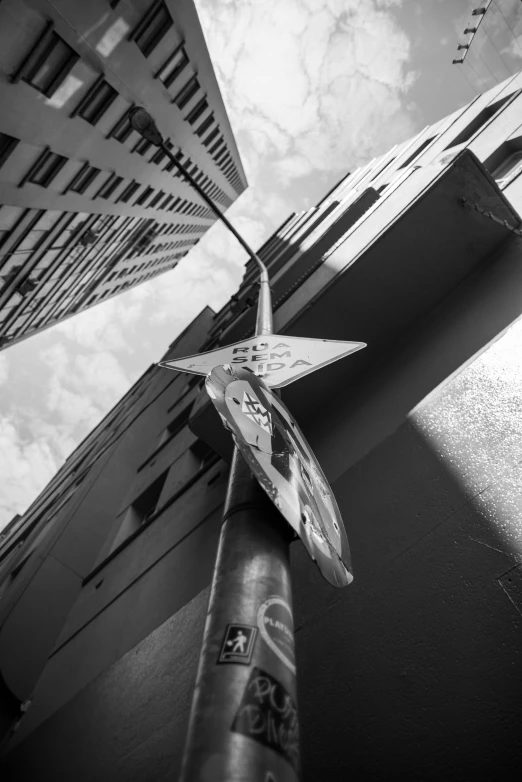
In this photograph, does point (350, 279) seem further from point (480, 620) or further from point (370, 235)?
point (480, 620)

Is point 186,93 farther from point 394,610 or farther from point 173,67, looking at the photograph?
point 394,610

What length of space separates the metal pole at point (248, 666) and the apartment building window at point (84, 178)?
22.1 meters

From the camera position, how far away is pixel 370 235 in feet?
21.4

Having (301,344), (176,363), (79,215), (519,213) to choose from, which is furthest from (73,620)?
(79,215)

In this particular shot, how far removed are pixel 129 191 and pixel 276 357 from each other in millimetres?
26492

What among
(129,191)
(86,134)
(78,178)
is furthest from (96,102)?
(129,191)

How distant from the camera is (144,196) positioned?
95.7 feet

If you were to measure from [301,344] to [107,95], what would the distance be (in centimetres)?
1970

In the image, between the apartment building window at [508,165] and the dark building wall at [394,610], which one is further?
the apartment building window at [508,165]

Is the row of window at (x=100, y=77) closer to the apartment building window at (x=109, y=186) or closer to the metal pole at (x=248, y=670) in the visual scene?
the apartment building window at (x=109, y=186)

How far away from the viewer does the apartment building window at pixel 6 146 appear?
15031 millimetres

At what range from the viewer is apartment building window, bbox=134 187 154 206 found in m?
28.6

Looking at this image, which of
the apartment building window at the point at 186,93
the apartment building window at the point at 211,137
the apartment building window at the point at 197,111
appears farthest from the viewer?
the apartment building window at the point at 211,137

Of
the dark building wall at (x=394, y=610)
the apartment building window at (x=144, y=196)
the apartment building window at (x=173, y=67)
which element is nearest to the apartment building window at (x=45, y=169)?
the apartment building window at (x=173, y=67)
